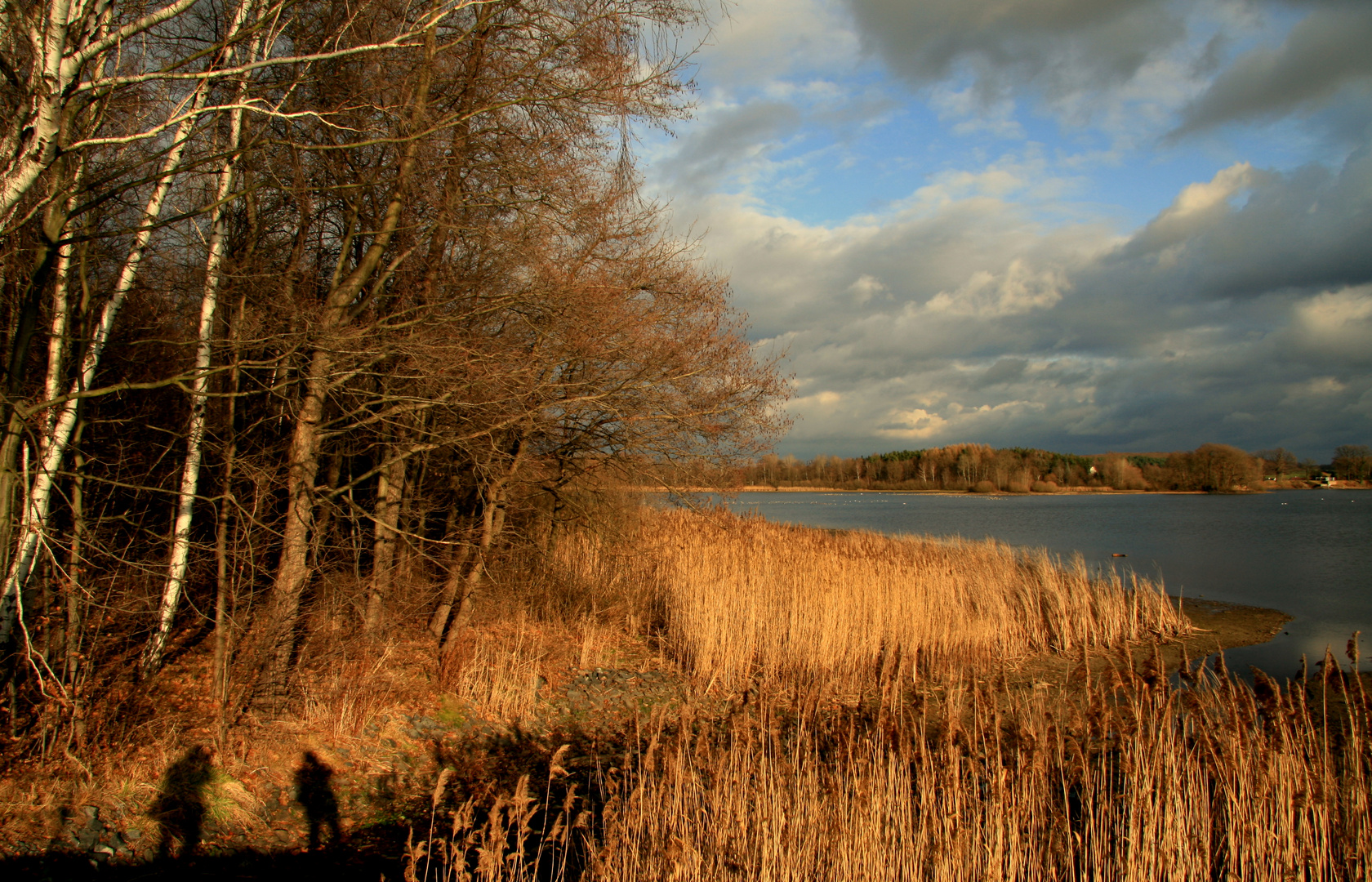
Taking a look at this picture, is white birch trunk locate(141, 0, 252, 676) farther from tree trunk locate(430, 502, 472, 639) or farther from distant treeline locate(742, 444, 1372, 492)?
distant treeline locate(742, 444, 1372, 492)

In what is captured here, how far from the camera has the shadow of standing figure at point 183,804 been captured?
453 centimetres

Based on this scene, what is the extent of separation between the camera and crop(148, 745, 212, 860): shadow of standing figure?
4.53 meters

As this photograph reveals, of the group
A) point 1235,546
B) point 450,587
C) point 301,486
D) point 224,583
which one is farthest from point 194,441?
point 1235,546

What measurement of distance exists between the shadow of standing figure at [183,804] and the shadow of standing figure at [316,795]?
0.61 m

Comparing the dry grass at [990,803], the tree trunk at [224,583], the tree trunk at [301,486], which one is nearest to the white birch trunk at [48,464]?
the tree trunk at [224,583]

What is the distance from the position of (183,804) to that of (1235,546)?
31.7m

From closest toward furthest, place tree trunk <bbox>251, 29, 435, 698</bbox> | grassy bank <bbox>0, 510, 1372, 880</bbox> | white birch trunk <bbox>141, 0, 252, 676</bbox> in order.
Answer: grassy bank <bbox>0, 510, 1372, 880</bbox> → white birch trunk <bbox>141, 0, 252, 676</bbox> → tree trunk <bbox>251, 29, 435, 698</bbox>

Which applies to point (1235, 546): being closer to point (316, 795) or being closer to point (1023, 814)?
point (1023, 814)

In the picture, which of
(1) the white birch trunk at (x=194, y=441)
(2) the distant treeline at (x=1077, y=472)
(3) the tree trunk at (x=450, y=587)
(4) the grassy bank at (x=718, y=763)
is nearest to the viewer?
(4) the grassy bank at (x=718, y=763)

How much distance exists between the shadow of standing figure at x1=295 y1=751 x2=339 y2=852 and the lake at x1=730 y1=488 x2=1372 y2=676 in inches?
210

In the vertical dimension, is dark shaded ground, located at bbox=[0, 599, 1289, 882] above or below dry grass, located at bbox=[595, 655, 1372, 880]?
below

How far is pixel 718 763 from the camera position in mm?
4559

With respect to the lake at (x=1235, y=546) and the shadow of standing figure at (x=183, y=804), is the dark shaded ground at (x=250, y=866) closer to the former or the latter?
the shadow of standing figure at (x=183, y=804)

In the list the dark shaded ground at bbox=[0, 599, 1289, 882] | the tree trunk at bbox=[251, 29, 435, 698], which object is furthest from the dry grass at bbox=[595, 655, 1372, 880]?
the tree trunk at bbox=[251, 29, 435, 698]
